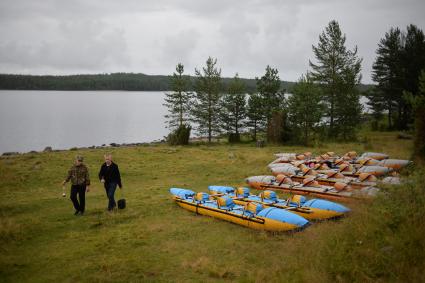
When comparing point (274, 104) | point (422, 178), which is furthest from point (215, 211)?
point (274, 104)

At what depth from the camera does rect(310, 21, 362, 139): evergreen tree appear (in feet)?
123

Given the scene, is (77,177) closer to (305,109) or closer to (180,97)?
(305,109)

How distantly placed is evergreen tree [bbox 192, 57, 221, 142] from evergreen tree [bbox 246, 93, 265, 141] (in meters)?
3.98

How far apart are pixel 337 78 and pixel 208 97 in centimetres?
1513

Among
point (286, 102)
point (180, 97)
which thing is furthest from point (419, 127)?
point (180, 97)

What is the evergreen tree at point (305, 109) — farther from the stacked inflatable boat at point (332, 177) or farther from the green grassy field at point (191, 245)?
the green grassy field at point (191, 245)

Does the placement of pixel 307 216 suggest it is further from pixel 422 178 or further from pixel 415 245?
pixel 415 245

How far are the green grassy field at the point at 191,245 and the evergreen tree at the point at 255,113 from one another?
27005mm

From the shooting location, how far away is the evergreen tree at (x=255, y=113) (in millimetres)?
42444

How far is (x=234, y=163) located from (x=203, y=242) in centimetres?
1501

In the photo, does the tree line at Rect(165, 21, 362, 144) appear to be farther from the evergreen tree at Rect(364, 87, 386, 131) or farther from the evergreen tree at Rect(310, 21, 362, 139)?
the evergreen tree at Rect(364, 87, 386, 131)

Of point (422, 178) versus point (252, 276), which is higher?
point (422, 178)

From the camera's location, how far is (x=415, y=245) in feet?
24.4

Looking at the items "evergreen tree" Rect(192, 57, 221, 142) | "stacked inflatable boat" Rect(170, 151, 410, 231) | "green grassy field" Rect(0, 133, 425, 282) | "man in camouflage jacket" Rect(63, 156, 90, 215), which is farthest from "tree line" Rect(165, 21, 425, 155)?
"man in camouflage jacket" Rect(63, 156, 90, 215)
